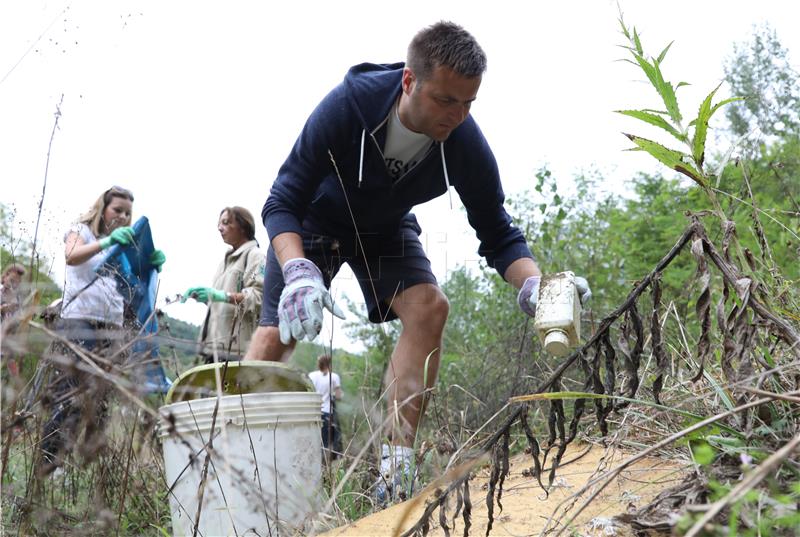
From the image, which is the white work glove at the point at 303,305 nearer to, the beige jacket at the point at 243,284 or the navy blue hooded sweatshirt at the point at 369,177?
the navy blue hooded sweatshirt at the point at 369,177

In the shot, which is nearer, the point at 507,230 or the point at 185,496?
the point at 185,496

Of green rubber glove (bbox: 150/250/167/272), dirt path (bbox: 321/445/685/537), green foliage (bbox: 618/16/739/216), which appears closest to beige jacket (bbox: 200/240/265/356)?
green rubber glove (bbox: 150/250/167/272)

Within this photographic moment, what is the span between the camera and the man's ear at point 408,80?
2.88 meters

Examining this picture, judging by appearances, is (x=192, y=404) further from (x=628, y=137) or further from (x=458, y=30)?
(x=458, y=30)

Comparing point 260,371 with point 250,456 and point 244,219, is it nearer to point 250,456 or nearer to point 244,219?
point 250,456

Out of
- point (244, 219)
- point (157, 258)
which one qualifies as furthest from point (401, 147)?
point (244, 219)

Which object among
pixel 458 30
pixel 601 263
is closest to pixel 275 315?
pixel 458 30

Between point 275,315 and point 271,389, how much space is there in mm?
630

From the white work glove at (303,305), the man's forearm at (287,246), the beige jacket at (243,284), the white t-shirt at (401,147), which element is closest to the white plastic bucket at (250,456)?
the white work glove at (303,305)

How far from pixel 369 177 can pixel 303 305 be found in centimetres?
69

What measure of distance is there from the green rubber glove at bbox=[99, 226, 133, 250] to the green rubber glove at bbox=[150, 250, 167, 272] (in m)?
0.20

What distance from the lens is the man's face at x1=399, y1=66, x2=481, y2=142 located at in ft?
8.95

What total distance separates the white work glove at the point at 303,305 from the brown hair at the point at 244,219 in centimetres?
197

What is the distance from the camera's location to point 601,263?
18.0ft
